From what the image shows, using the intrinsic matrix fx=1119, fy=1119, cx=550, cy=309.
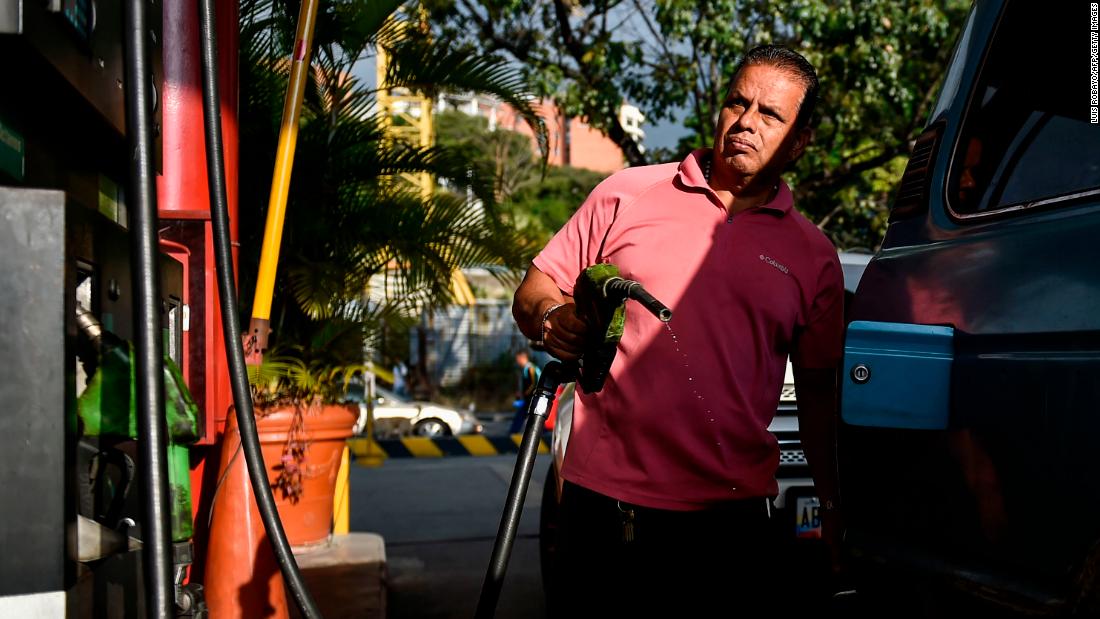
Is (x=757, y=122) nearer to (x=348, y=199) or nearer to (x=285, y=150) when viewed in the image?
(x=285, y=150)

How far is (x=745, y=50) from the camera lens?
1109 centimetres

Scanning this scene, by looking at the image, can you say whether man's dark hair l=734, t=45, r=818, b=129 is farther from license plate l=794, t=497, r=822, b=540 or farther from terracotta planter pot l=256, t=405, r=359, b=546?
terracotta planter pot l=256, t=405, r=359, b=546

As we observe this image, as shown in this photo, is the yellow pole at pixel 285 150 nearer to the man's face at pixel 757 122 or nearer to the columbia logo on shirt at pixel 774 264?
the man's face at pixel 757 122

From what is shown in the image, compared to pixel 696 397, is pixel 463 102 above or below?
above

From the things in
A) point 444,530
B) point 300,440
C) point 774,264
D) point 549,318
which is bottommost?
point 444,530

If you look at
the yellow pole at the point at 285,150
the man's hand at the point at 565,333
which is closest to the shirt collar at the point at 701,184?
the man's hand at the point at 565,333

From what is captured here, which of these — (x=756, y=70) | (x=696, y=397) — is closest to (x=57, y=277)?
(x=696, y=397)

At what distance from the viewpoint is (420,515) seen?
811 centimetres

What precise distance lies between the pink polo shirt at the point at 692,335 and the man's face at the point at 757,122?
0.08 meters

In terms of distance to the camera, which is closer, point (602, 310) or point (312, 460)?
point (602, 310)

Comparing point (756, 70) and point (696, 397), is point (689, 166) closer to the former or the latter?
point (756, 70)

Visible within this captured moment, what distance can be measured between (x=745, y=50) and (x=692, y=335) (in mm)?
9255

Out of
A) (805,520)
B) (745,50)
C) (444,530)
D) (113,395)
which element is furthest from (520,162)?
(113,395)

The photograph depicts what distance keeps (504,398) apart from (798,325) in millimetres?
25713
